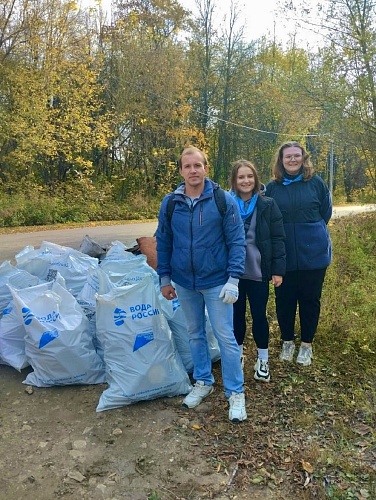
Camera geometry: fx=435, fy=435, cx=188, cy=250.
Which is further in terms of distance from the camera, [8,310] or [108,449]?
[8,310]

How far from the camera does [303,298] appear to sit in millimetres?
3418

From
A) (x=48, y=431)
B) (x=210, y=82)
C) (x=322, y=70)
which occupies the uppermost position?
(x=210, y=82)

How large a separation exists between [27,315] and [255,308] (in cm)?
160

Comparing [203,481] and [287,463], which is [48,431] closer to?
[203,481]

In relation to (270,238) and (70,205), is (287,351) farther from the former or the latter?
(70,205)

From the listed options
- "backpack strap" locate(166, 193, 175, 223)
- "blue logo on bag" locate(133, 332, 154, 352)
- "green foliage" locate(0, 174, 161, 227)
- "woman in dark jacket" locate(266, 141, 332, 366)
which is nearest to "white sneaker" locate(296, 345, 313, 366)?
"woman in dark jacket" locate(266, 141, 332, 366)

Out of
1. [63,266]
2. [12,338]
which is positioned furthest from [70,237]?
[12,338]

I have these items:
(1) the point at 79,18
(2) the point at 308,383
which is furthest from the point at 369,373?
(1) the point at 79,18

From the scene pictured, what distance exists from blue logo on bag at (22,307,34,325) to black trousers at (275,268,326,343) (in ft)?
6.04

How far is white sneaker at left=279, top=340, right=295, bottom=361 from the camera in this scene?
11.4ft

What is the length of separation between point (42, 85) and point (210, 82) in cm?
1009

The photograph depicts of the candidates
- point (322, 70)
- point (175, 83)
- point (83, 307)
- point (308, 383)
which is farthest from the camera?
point (175, 83)

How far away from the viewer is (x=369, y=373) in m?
3.25

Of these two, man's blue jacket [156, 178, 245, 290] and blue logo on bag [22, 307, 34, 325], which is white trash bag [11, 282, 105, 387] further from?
man's blue jacket [156, 178, 245, 290]
